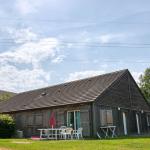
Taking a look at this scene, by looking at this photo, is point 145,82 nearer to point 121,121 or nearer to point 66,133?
point 121,121

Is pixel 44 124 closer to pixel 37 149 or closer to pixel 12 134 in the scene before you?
pixel 12 134

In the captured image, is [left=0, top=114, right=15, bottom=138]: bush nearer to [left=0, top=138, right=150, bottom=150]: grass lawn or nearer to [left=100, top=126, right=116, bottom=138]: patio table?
[left=100, top=126, right=116, bottom=138]: patio table

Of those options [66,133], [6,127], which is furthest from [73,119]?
[6,127]

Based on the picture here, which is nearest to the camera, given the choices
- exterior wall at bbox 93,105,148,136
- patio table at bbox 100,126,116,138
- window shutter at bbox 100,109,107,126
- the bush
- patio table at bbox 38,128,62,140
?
patio table at bbox 38,128,62,140

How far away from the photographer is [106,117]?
24938mm

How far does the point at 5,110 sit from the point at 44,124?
771cm

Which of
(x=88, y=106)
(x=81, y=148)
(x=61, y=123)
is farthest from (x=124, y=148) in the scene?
(x=61, y=123)

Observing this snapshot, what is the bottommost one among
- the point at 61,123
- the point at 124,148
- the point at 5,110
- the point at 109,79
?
the point at 124,148

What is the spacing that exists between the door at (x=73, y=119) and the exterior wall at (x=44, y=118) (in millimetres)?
339

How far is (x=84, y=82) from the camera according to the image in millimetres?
29562

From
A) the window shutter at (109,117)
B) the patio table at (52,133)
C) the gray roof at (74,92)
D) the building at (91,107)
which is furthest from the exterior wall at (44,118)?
the window shutter at (109,117)

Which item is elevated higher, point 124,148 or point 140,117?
point 140,117

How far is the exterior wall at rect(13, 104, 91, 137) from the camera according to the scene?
77.6 ft

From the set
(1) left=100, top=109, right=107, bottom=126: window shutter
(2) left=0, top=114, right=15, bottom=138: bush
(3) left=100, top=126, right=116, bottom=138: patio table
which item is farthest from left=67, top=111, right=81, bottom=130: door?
(2) left=0, top=114, right=15, bottom=138: bush
